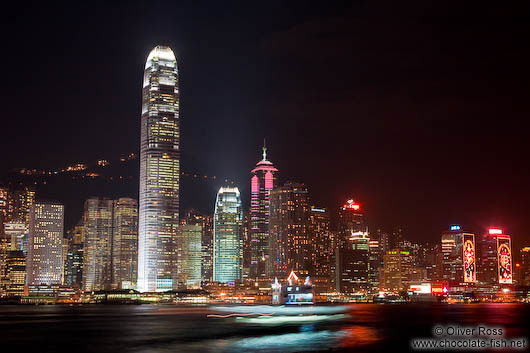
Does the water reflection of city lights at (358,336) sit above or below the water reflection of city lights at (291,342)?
below

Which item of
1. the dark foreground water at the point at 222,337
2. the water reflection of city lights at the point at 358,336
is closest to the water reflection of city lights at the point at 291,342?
the dark foreground water at the point at 222,337

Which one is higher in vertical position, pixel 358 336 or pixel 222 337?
pixel 222 337

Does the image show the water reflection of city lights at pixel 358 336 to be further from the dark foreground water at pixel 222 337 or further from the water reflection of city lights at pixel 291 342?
the water reflection of city lights at pixel 291 342

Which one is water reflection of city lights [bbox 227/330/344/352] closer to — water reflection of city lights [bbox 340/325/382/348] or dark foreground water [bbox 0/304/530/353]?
dark foreground water [bbox 0/304/530/353]

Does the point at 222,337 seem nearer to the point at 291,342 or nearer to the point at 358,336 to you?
the point at 291,342

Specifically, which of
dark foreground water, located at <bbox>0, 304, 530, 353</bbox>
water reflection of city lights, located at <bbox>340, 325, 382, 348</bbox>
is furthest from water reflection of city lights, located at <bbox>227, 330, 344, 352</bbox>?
water reflection of city lights, located at <bbox>340, 325, 382, 348</bbox>

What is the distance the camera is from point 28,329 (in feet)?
364

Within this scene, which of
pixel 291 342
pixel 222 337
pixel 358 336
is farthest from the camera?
pixel 358 336

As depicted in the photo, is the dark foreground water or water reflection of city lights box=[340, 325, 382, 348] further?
water reflection of city lights box=[340, 325, 382, 348]

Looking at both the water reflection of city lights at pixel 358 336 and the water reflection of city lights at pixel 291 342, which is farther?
the water reflection of city lights at pixel 358 336

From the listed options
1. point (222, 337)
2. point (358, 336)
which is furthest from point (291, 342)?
point (358, 336)

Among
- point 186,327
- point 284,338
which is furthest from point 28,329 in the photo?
Result: point 284,338

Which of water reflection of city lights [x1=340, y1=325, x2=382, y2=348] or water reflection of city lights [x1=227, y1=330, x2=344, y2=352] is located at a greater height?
water reflection of city lights [x1=227, y1=330, x2=344, y2=352]

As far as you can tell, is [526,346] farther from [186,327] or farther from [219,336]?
[186,327]
